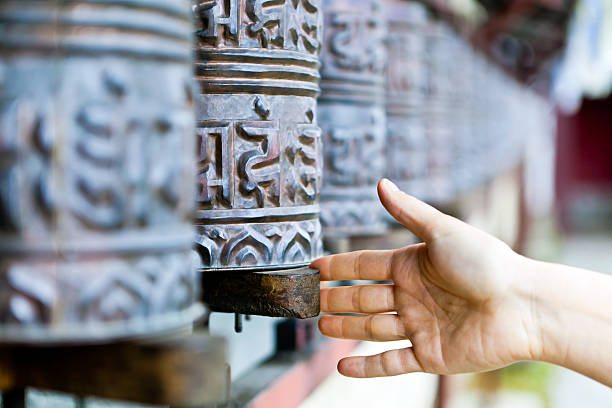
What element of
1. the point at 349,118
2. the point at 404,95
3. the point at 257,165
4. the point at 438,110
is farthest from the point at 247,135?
the point at 438,110

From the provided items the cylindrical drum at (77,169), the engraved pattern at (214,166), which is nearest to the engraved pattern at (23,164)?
the cylindrical drum at (77,169)

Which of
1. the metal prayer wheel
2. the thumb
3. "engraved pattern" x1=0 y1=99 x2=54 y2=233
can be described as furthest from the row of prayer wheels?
the metal prayer wheel

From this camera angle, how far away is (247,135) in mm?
756

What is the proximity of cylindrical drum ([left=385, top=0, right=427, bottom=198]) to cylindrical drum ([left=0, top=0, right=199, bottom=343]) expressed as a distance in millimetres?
946

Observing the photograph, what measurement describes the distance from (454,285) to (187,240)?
435mm

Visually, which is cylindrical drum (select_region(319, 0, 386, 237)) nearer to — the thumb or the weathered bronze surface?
the thumb

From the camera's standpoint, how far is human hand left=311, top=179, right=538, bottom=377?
2.89 ft

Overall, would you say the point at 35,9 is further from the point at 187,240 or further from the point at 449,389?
the point at 449,389

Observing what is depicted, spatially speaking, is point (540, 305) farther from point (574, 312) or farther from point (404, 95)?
point (404, 95)

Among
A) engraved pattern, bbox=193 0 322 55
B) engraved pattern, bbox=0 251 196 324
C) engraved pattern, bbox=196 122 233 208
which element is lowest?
engraved pattern, bbox=0 251 196 324

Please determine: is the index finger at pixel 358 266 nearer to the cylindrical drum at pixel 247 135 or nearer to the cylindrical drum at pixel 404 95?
the cylindrical drum at pixel 247 135

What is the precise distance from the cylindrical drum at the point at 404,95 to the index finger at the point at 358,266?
1.55 feet

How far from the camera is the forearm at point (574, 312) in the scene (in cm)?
90

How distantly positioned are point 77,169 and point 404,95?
39.8 inches
